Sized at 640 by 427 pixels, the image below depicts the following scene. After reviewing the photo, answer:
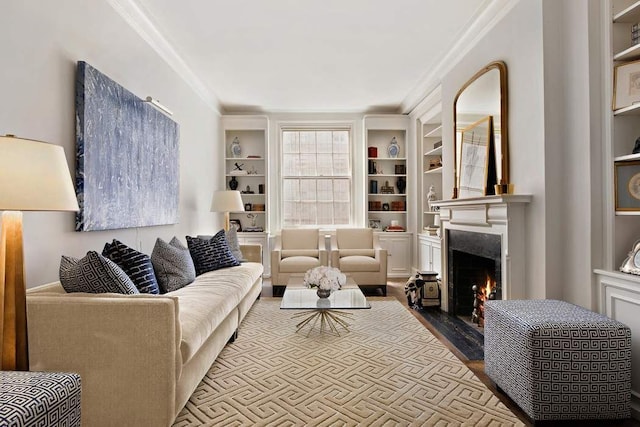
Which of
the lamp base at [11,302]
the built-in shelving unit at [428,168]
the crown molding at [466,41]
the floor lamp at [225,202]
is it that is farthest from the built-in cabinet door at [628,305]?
the floor lamp at [225,202]

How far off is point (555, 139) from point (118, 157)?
315cm

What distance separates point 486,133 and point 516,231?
1026mm

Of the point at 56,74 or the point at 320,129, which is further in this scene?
the point at 320,129

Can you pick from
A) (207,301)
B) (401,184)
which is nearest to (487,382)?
(207,301)

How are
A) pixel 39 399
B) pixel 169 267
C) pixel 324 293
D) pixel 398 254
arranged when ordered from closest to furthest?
pixel 39 399 → pixel 169 267 → pixel 324 293 → pixel 398 254

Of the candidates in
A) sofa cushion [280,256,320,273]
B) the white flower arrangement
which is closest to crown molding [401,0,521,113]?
the white flower arrangement

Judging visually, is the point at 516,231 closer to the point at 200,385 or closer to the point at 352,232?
the point at 200,385

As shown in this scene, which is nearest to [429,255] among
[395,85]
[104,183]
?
[395,85]

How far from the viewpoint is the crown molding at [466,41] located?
11.0 feet

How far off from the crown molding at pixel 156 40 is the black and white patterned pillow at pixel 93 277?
2046 mm

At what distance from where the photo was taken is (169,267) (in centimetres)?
322

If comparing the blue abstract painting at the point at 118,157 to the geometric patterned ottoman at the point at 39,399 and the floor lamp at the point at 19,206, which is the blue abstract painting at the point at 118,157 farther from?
the geometric patterned ottoman at the point at 39,399

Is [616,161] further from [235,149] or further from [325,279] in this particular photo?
[235,149]

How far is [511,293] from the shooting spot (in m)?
3.04
